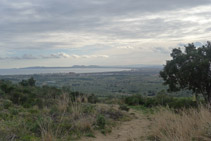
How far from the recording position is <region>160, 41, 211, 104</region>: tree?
376 inches

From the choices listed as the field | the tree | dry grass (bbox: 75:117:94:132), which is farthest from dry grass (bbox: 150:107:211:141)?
the field

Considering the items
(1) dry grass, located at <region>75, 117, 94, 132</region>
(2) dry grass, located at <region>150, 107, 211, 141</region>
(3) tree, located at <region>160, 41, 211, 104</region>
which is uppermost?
(3) tree, located at <region>160, 41, 211, 104</region>

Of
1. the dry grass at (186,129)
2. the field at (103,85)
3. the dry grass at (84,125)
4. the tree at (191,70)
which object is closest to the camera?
Result: the dry grass at (186,129)

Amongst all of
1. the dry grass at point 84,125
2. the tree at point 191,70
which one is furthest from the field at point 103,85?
the dry grass at point 84,125

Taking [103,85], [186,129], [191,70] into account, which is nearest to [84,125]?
[186,129]

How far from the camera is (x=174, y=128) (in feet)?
15.0

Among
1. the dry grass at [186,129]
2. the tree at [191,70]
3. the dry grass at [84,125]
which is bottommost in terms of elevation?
the dry grass at [84,125]

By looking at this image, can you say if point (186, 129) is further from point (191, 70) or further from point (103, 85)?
point (103, 85)

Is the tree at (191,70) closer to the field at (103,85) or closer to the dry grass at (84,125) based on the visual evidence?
the dry grass at (84,125)

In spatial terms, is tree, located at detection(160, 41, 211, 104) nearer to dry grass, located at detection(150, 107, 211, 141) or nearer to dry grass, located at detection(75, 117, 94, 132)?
dry grass, located at detection(150, 107, 211, 141)

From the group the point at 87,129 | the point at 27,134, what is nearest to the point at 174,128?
the point at 87,129

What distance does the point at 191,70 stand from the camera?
970 cm

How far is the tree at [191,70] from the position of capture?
31.3 feet

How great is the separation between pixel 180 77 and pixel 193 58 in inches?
43.0
